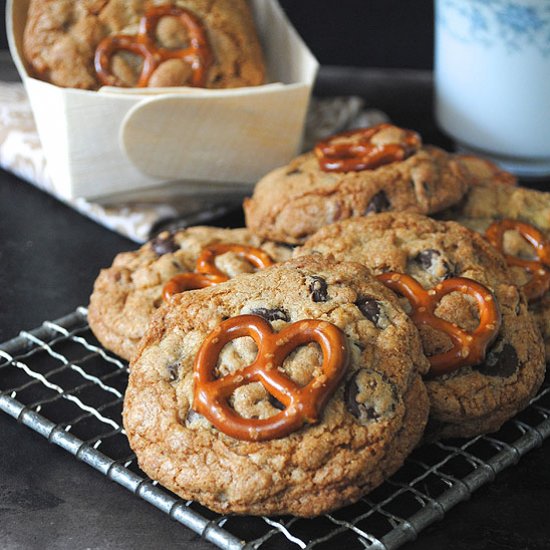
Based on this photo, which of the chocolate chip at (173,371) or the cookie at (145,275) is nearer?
the chocolate chip at (173,371)

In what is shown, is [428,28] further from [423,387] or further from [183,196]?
[423,387]

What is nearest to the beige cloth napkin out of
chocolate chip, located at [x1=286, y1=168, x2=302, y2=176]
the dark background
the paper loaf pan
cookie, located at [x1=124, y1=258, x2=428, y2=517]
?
the paper loaf pan

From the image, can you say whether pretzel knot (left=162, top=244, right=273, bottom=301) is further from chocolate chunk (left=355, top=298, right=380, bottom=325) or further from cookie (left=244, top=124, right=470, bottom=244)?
chocolate chunk (left=355, top=298, right=380, bottom=325)

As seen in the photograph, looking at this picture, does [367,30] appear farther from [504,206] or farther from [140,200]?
[504,206]

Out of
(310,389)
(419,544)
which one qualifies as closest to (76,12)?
(310,389)

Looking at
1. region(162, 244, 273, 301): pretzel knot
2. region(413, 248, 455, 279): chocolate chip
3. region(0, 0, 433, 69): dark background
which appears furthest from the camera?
region(0, 0, 433, 69): dark background

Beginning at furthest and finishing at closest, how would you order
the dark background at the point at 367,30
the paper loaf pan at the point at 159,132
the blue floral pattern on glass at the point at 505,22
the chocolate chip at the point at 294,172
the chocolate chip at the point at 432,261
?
the dark background at the point at 367,30
the blue floral pattern on glass at the point at 505,22
the paper loaf pan at the point at 159,132
the chocolate chip at the point at 294,172
the chocolate chip at the point at 432,261

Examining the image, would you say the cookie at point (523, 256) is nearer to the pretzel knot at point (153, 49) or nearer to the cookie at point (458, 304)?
the cookie at point (458, 304)

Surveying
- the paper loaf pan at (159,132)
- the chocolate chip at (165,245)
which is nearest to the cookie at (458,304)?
the chocolate chip at (165,245)
